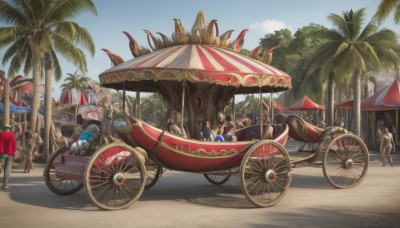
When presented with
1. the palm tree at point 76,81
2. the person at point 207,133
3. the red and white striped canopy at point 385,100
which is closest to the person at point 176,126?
the person at point 207,133

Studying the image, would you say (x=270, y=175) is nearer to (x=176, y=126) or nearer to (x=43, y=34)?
(x=176, y=126)

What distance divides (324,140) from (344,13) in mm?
19869

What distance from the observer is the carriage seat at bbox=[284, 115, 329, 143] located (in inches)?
432

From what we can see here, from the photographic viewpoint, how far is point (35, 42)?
767 inches

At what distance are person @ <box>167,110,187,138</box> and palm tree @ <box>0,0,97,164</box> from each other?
12056 millimetres

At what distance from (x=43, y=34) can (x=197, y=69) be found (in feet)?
44.6

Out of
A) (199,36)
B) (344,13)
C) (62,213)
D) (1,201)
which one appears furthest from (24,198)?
(344,13)

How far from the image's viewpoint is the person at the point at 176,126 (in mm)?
8938

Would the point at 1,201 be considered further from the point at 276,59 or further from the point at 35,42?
the point at 276,59

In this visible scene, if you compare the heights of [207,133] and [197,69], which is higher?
[197,69]

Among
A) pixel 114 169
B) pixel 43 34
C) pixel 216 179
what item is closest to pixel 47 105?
pixel 43 34

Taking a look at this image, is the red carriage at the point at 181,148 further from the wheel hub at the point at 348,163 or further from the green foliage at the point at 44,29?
the green foliage at the point at 44,29

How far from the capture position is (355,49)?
86.4 feet

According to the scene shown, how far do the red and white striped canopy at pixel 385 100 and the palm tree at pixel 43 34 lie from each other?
17.5 meters
